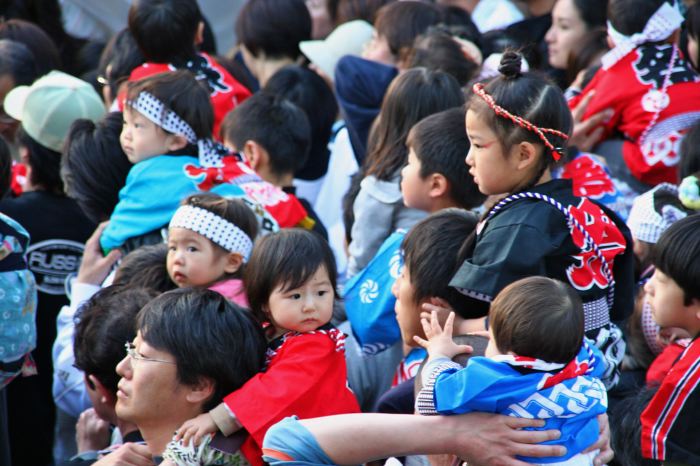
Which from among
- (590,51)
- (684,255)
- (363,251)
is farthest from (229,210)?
(590,51)

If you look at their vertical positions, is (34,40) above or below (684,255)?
below

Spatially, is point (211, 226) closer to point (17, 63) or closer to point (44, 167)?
point (44, 167)

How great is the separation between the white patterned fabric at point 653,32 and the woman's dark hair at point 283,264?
2.20m

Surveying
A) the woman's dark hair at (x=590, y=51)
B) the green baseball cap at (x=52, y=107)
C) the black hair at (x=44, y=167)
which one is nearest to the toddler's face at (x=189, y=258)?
the black hair at (x=44, y=167)

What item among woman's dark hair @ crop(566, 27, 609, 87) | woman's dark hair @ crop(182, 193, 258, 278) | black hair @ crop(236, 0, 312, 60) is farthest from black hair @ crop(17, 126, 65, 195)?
woman's dark hair @ crop(566, 27, 609, 87)

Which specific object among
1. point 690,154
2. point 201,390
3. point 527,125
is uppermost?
point 527,125

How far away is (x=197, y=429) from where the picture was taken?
8.80 feet

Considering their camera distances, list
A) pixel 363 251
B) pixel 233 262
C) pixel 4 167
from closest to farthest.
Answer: pixel 233 262 < pixel 4 167 < pixel 363 251

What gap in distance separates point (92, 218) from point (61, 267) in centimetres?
33

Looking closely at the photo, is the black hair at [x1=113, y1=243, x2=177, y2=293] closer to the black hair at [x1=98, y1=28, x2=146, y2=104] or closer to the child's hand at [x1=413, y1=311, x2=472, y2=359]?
the child's hand at [x1=413, y1=311, x2=472, y2=359]

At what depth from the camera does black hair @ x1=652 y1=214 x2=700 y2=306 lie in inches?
113

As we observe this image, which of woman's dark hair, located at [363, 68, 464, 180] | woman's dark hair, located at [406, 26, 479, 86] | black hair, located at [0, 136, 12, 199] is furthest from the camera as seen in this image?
woman's dark hair, located at [406, 26, 479, 86]

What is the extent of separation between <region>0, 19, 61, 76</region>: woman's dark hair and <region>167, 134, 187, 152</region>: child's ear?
1861 millimetres

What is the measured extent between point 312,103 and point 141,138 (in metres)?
1.59
